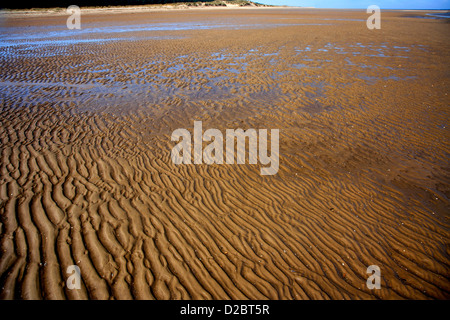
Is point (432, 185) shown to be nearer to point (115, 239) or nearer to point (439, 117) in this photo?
point (439, 117)

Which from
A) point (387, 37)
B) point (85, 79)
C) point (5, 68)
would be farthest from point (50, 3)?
point (387, 37)

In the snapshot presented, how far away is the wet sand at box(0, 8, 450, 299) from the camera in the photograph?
3604 millimetres

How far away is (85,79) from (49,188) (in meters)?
9.36

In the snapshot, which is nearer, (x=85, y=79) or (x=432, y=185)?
(x=432, y=185)

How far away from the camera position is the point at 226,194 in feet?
16.9

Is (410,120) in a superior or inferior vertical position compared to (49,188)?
superior

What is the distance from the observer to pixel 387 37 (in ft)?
72.8

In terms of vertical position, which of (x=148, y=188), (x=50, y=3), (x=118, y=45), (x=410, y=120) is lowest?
(x=148, y=188)

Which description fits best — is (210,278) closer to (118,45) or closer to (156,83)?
(156,83)

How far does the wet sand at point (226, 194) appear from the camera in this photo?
3604 mm
